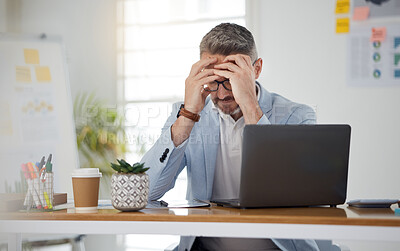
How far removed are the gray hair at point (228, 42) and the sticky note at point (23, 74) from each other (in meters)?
1.51

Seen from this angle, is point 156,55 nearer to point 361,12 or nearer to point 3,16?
point 3,16

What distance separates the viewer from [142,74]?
3.30 m

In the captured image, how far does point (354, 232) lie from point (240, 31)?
1028 millimetres

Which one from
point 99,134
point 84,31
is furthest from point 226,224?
point 84,31

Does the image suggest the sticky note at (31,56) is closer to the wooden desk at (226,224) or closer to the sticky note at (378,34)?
the wooden desk at (226,224)

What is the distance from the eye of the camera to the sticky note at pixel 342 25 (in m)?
2.85

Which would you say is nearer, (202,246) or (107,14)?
(202,246)

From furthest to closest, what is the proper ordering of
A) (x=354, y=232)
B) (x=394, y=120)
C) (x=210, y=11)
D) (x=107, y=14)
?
(x=107, y=14), (x=210, y=11), (x=394, y=120), (x=354, y=232)

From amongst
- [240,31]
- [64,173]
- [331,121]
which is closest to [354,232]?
[240,31]

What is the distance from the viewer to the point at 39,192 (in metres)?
1.16

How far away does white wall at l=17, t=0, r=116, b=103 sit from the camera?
11.1ft

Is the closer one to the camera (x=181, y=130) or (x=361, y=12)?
(x=181, y=130)

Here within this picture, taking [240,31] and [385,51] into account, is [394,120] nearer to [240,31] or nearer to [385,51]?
[385,51]

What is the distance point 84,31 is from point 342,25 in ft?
6.06
